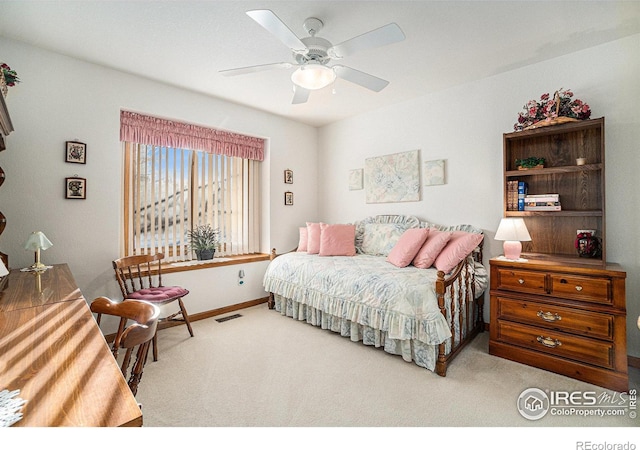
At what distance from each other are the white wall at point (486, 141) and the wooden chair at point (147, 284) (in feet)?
8.30

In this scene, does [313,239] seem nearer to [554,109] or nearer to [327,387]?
[327,387]

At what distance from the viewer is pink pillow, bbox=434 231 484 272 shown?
276 cm

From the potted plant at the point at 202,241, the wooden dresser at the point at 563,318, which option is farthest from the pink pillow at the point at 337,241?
the wooden dresser at the point at 563,318

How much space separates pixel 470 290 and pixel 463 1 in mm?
2266

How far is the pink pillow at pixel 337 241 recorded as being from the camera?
148 inches

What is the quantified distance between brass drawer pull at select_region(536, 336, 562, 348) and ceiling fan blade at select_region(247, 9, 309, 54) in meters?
2.71

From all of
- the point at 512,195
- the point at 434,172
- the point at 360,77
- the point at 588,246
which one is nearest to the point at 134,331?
the point at 360,77

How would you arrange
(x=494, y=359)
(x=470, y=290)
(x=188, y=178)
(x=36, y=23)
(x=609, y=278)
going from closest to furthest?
(x=609, y=278), (x=36, y=23), (x=494, y=359), (x=470, y=290), (x=188, y=178)

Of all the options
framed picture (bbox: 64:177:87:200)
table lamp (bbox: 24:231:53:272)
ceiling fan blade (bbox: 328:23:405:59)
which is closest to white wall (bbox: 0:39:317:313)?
framed picture (bbox: 64:177:87:200)

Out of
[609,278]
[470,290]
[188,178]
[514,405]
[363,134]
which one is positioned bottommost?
[514,405]

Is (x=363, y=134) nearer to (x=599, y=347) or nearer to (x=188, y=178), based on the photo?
(x=188, y=178)

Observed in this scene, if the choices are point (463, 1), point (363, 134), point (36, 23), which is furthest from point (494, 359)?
point (36, 23)
